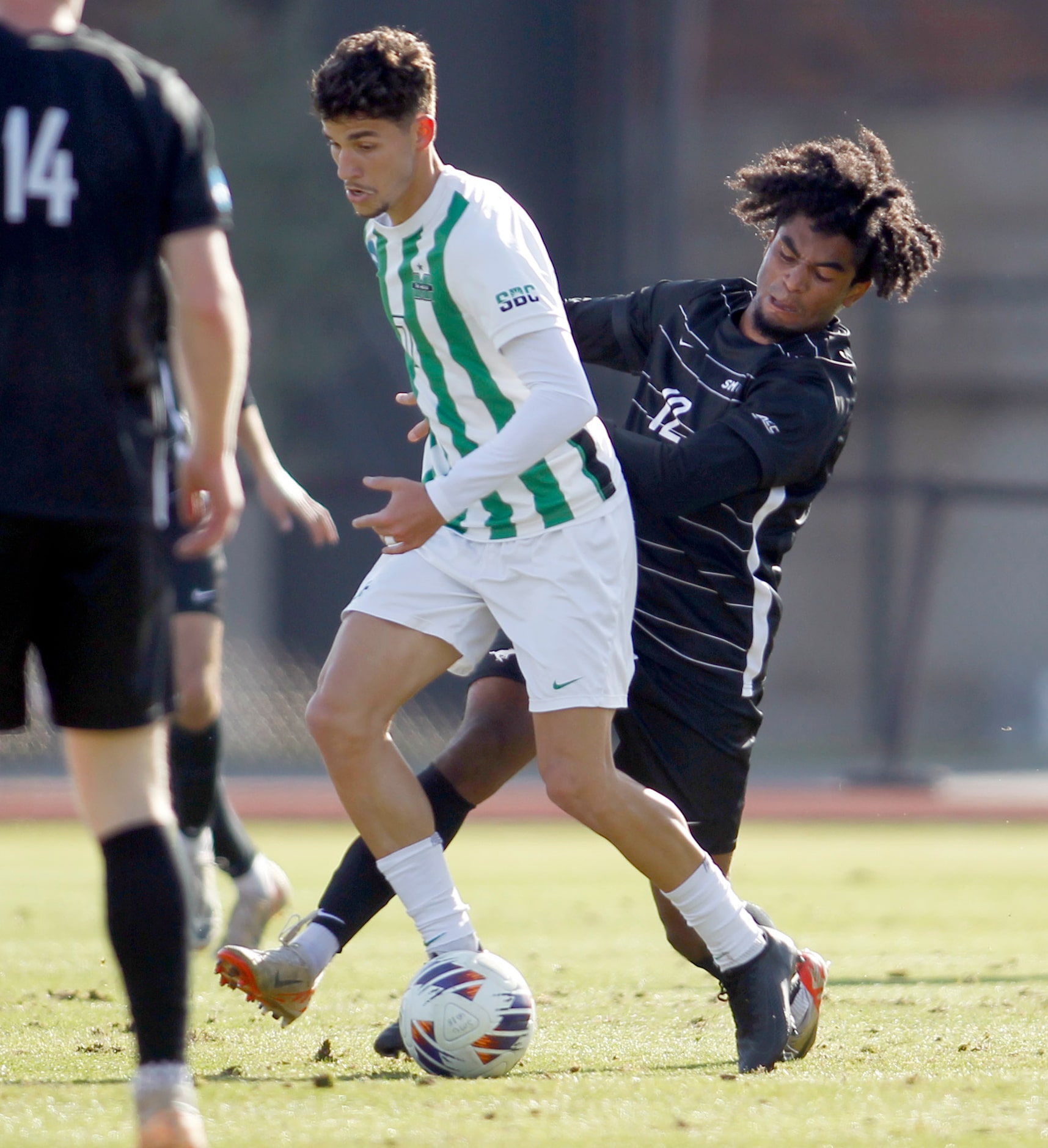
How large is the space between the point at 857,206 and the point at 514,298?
1.10 metres

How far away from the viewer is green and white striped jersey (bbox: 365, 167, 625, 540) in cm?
364

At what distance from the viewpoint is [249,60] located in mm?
19516

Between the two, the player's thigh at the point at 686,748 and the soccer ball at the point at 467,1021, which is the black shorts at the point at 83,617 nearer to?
the soccer ball at the point at 467,1021

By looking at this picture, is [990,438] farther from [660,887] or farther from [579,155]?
[660,887]

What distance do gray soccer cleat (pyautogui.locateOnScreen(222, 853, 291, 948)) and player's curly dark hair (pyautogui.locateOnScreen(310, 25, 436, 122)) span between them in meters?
2.41

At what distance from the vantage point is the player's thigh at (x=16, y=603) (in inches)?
104

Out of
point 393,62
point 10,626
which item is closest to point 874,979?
point 393,62

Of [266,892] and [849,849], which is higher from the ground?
[266,892]

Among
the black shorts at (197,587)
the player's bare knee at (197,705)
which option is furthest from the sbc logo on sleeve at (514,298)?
the player's bare knee at (197,705)

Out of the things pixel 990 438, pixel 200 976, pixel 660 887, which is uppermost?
pixel 660 887

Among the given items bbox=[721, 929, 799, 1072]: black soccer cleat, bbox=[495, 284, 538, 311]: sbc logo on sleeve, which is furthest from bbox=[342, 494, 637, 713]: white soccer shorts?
bbox=[721, 929, 799, 1072]: black soccer cleat

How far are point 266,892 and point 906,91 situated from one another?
16391 mm

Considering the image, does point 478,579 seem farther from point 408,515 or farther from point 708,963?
point 708,963

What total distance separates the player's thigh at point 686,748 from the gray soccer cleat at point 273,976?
0.88 m
